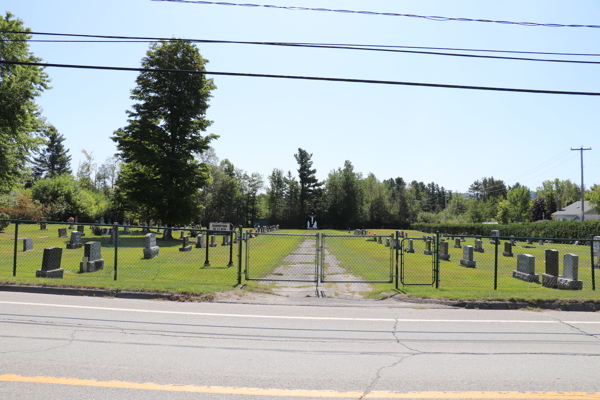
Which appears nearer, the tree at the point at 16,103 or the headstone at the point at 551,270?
the headstone at the point at 551,270

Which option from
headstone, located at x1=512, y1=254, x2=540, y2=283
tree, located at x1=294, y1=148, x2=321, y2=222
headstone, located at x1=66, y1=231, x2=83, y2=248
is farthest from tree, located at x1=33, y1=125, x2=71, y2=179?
headstone, located at x1=512, y1=254, x2=540, y2=283

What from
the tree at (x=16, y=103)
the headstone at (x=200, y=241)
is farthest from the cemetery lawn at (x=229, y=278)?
the tree at (x=16, y=103)

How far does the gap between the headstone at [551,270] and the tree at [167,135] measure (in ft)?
97.8

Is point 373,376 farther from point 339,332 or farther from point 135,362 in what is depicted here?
point 135,362

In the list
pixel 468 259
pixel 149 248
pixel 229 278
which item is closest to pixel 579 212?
pixel 468 259

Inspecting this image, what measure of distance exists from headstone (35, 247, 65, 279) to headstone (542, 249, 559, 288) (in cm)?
1699

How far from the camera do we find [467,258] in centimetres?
2191

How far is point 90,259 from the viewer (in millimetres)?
16172

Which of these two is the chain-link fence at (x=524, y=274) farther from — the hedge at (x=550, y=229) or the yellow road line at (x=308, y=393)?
the hedge at (x=550, y=229)

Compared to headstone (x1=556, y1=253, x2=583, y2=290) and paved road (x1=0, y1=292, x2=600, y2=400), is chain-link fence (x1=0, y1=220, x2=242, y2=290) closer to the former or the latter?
paved road (x1=0, y1=292, x2=600, y2=400)

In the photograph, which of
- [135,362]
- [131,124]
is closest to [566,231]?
[131,124]

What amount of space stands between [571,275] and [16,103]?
33.6 m

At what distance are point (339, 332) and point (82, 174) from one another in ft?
308

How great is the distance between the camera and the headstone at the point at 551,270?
49.3 feet
